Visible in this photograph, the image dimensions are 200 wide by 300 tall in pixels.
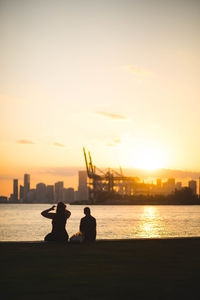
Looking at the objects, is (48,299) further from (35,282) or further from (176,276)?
(176,276)

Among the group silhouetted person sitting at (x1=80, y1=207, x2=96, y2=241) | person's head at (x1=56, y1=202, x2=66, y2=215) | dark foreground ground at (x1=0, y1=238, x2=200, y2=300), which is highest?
person's head at (x1=56, y1=202, x2=66, y2=215)

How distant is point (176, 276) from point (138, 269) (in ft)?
2.60

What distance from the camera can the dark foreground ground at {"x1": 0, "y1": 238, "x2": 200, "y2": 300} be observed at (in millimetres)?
5043

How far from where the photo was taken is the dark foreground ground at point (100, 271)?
5.04 metres

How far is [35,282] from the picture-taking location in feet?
18.5

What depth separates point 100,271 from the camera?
6555 millimetres

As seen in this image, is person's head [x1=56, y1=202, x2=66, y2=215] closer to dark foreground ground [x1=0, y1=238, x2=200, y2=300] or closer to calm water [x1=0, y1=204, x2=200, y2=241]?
dark foreground ground [x1=0, y1=238, x2=200, y2=300]

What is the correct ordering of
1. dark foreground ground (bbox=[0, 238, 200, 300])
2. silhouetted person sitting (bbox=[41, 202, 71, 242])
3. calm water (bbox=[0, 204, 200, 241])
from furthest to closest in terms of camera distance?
calm water (bbox=[0, 204, 200, 241]) → silhouetted person sitting (bbox=[41, 202, 71, 242]) → dark foreground ground (bbox=[0, 238, 200, 300])

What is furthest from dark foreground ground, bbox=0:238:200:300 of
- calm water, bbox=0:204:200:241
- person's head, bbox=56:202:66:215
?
calm water, bbox=0:204:200:241

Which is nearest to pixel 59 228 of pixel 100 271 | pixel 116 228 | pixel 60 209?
pixel 60 209

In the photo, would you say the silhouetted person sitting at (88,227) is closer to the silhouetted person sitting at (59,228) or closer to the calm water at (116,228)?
the silhouetted person sitting at (59,228)

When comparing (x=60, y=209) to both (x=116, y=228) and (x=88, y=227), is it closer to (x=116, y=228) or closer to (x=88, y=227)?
(x=88, y=227)

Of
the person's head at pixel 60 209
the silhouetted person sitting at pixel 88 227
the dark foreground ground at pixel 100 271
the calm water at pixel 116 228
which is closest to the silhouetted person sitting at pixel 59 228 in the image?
the person's head at pixel 60 209

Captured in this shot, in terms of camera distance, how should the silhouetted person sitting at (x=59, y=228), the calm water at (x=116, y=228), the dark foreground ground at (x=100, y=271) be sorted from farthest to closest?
the calm water at (x=116, y=228) → the silhouetted person sitting at (x=59, y=228) → the dark foreground ground at (x=100, y=271)
